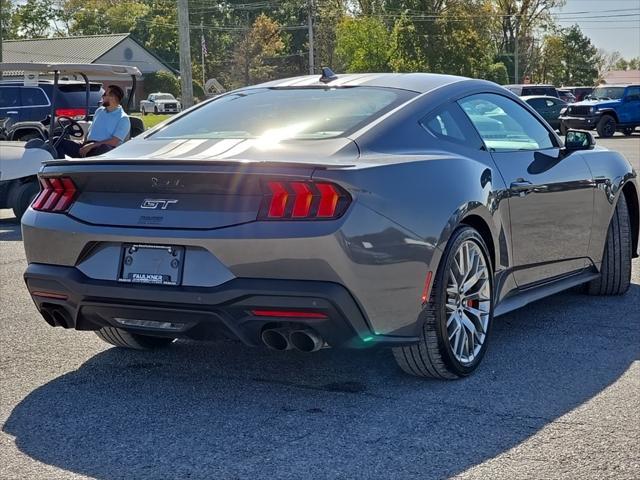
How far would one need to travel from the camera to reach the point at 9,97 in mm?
22812

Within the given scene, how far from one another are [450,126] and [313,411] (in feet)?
5.60

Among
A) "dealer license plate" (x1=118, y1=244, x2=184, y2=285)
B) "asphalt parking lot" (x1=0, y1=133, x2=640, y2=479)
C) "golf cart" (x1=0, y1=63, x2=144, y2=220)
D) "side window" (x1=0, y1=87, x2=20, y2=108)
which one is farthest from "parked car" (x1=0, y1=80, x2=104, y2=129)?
"dealer license plate" (x1=118, y1=244, x2=184, y2=285)

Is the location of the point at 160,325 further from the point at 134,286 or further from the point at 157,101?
the point at 157,101

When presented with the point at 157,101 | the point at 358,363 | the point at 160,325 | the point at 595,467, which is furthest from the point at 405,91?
the point at 157,101

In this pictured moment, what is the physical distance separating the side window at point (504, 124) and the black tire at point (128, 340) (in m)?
2.07

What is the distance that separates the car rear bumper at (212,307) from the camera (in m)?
3.97

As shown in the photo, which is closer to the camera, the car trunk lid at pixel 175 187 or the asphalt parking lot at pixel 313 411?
the asphalt parking lot at pixel 313 411

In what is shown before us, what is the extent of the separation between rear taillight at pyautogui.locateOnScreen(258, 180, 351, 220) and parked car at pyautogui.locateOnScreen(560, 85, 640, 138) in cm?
3156

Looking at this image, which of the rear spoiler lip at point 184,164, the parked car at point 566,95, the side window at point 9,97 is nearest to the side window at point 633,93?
the parked car at point 566,95

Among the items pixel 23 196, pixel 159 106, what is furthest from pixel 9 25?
pixel 23 196

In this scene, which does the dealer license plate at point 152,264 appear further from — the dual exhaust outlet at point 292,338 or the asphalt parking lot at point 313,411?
the asphalt parking lot at point 313,411

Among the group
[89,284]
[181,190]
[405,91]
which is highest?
[405,91]

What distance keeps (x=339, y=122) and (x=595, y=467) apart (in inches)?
80.8

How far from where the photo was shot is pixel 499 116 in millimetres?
5645
